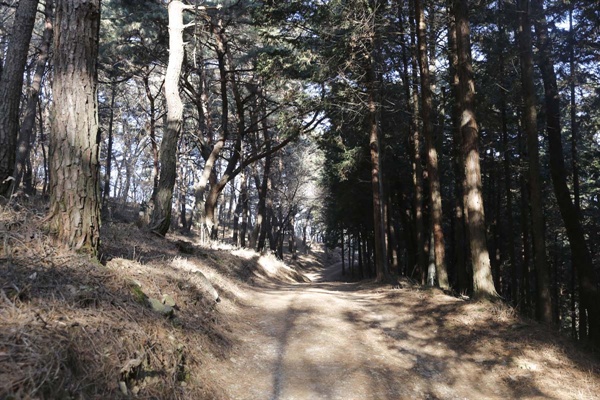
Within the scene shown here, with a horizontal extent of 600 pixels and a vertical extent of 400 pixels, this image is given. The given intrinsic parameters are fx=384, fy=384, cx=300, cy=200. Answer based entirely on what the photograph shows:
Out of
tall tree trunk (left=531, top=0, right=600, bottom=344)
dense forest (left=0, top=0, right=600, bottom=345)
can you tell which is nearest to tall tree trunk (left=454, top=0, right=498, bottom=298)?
dense forest (left=0, top=0, right=600, bottom=345)

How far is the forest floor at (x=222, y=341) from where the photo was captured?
3014 mm

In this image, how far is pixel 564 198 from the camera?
A: 33.6 ft

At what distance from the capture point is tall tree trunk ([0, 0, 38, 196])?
6.26 metres

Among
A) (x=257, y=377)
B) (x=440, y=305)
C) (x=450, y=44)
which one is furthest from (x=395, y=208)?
(x=257, y=377)

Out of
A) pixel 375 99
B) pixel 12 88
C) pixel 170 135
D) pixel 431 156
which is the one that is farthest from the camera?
pixel 375 99

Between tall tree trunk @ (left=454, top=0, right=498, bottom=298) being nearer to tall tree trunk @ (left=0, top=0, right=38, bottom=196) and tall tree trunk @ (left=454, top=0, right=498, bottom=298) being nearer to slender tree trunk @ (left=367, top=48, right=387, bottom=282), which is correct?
slender tree trunk @ (left=367, top=48, right=387, bottom=282)

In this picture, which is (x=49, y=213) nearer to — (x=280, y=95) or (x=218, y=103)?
(x=280, y=95)

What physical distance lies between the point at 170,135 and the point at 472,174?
24.4 feet

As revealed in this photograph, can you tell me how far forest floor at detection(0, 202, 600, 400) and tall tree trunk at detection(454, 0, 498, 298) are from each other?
648 millimetres

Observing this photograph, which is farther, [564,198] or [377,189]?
[377,189]

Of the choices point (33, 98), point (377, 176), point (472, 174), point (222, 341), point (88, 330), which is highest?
point (33, 98)

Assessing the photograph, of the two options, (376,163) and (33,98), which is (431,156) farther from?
(33,98)

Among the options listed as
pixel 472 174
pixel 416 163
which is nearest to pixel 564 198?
pixel 472 174

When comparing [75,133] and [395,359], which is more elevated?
[75,133]
